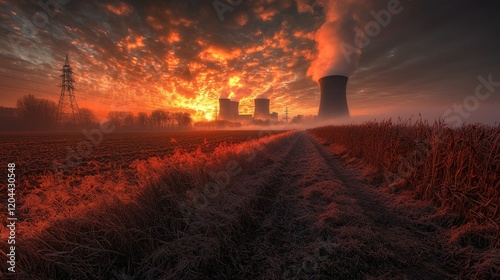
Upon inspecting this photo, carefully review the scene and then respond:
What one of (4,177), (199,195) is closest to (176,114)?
(4,177)

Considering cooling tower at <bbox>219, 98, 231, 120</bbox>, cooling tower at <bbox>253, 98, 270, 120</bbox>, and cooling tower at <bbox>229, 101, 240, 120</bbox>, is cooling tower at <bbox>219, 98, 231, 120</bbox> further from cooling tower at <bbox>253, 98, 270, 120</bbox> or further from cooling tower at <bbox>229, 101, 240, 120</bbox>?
cooling tower at <bbox>253, 98, 270, 120</bbox>

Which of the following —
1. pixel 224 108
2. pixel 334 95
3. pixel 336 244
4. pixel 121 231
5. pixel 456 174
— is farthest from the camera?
pixel 224 108

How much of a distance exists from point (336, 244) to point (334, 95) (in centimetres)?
4404

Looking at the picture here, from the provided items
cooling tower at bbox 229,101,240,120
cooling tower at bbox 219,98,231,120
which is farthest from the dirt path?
cooling tower at bbox 229,101,240,120

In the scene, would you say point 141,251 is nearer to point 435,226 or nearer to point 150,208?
point 150,208

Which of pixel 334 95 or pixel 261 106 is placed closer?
pixel 334 95

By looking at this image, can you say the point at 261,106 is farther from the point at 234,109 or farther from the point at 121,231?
the point at 121,231

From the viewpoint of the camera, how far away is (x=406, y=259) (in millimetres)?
2658

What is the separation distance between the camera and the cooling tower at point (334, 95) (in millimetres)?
40438

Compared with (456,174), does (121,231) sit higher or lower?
lower

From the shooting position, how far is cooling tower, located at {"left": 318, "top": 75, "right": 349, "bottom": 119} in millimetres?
40438

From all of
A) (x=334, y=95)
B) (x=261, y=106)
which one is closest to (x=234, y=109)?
(x=261, y=106)

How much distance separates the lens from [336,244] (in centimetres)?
281

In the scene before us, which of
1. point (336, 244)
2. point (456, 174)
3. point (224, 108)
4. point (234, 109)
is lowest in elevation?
point (336, 244)
